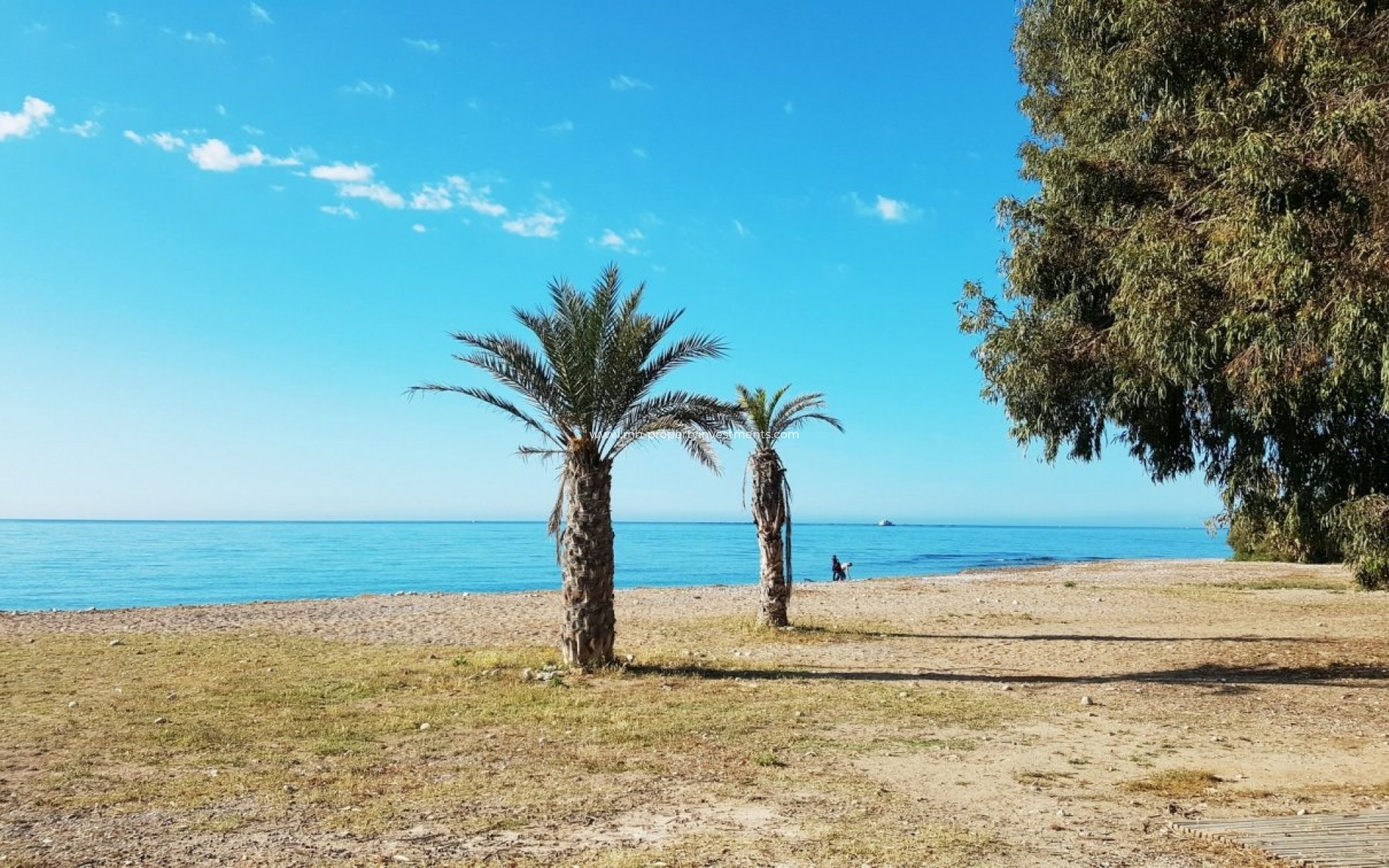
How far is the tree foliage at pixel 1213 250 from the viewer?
10250 millimetres

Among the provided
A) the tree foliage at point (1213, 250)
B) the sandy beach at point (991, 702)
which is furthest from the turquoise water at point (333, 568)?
the tree foliage at point (1213, 250)

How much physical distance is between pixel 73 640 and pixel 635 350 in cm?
1327

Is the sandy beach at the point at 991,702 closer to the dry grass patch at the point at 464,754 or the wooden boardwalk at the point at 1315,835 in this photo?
the dry grass patch at the point at 464,754

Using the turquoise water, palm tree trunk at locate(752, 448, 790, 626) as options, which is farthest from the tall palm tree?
the turquoise water

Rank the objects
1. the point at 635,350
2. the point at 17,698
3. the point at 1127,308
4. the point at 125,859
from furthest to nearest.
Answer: the point at 635,350 < the point at 1127,308 < the point at 17,698 < the point at 125,859

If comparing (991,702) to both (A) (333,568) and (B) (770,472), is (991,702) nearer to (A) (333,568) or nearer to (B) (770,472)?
(B) (770,472)

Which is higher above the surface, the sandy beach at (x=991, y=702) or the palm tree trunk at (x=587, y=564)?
the palm tree trunk at (x=587, y=564)

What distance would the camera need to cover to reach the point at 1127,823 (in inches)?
265

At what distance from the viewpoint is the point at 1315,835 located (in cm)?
631

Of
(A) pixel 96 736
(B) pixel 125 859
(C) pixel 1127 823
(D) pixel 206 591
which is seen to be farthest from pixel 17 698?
(D) pixel 206 591

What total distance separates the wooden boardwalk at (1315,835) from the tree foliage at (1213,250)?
5.13 metres

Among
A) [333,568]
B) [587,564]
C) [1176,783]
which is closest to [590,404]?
[587,564]

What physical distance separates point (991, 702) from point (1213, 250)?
6.46 meters

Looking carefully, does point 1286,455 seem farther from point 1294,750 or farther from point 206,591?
point 206,591
